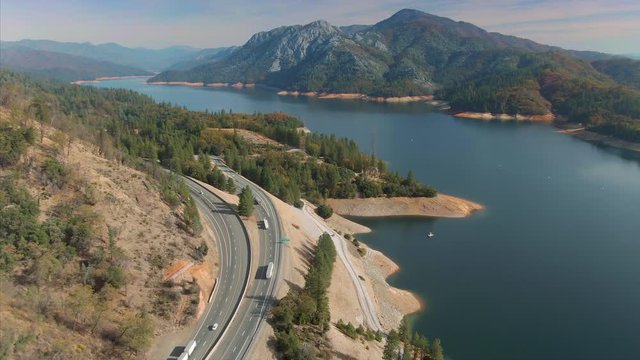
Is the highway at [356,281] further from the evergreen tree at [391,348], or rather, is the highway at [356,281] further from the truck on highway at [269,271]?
the truck on highway at [269,271]

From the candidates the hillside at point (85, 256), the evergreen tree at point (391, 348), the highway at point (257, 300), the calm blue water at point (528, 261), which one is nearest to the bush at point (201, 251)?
the hillside at point (85, 256)

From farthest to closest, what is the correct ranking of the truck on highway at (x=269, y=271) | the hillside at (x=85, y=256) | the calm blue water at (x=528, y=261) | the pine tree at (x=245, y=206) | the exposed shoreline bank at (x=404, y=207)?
the exposed shoreline bank at (x=404, y=207) < the pine tree at (x=245, y=206) < the calm blue water at (x=528, y=261) < the truck on highway at (x=269, y=271) < the hillside at (x=85, y=256)

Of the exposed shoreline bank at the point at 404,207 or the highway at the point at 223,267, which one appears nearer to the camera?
the highway at the point at 223,267

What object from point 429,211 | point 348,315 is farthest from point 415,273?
point 429,211

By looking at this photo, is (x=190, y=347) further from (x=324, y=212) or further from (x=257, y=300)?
(x=324, y=212)

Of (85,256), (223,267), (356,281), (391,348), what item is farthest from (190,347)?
(356,281)

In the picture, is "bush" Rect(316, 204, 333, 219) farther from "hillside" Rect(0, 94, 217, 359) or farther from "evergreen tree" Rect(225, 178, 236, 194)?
"hillside" Rect(0, 94, 217, 359)
